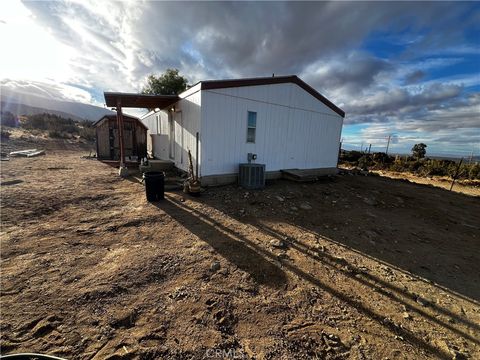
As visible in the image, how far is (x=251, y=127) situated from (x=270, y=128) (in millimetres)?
974

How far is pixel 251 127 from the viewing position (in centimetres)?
817

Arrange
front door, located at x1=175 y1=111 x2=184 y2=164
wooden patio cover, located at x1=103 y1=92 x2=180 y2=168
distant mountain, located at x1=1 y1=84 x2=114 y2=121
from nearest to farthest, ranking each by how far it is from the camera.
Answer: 1. wooden patio cover, located at x1=103 y1=92 x2=180 y2=168
2. front door, located at x1=175 y1=111 x2=184 y2=164
3. distant mountain, located at x1=1 y1=84 x2=114 y2=121

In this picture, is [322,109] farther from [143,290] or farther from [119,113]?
[143,290]

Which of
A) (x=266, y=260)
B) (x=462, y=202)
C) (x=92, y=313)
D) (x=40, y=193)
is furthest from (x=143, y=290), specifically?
(x=462, y=202)

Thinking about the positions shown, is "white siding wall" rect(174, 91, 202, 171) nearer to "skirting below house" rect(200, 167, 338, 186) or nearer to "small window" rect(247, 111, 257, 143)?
"skirting below house" rect(200, 167, 338, 186)

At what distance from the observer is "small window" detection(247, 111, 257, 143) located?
8078 millimetres

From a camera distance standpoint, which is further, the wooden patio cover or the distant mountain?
the distant mountain

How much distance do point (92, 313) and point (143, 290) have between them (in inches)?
22.2

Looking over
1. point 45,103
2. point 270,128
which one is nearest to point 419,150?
point 270,128

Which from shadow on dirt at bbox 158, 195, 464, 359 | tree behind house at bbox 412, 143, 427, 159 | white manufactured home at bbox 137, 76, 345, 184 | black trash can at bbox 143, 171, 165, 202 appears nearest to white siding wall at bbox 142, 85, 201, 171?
white manufactured home at bbox 137, 76, 345, 184

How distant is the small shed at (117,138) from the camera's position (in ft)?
44.5

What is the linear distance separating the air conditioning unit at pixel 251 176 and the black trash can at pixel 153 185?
2856 mm

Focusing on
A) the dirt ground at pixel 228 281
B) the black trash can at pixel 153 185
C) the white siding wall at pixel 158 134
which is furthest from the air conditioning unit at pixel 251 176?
the white siding wall at pixel 158 134

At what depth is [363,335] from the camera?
2.30 meters
